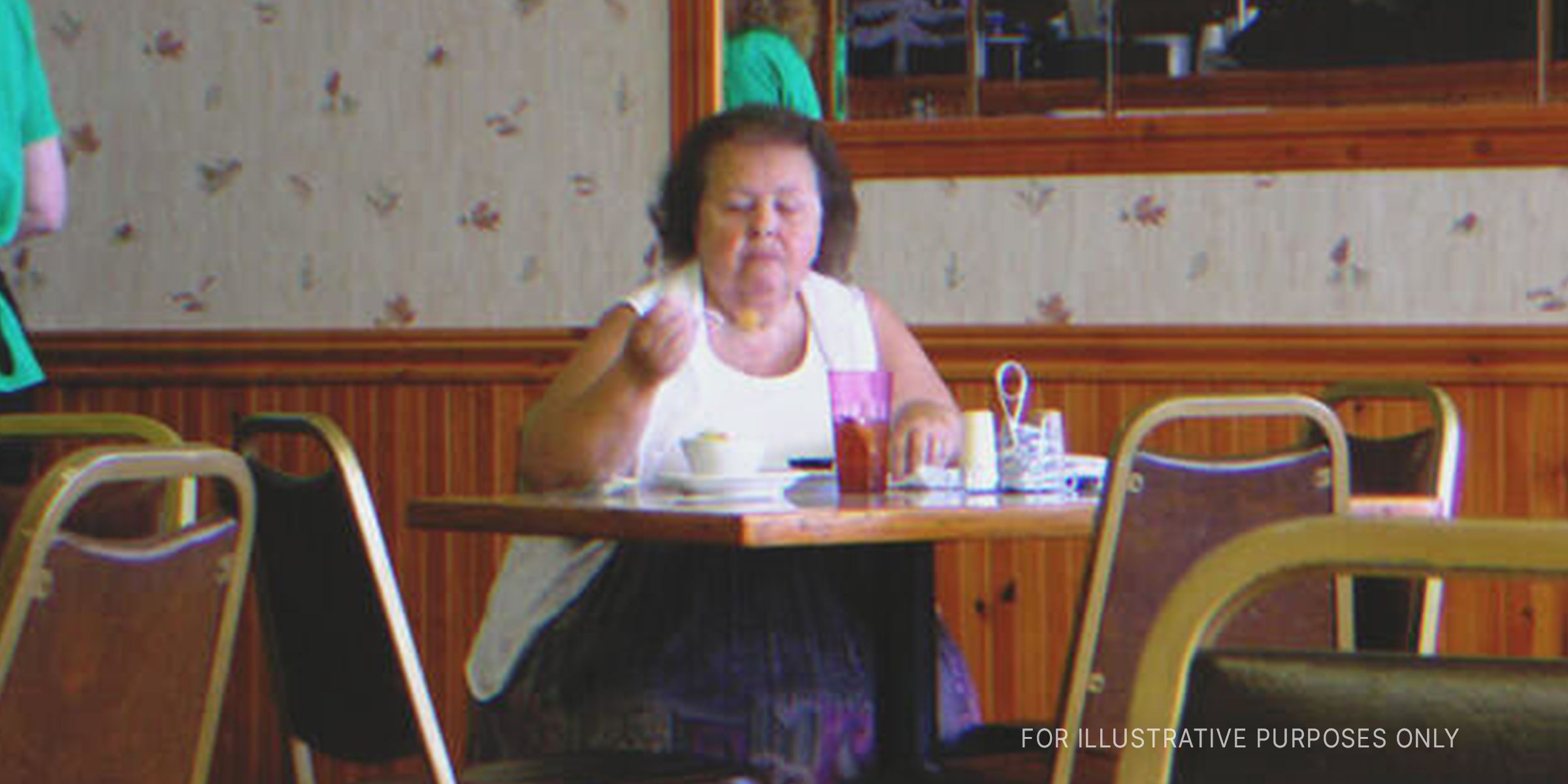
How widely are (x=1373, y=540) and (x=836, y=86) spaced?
290cm

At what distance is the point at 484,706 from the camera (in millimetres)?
2164

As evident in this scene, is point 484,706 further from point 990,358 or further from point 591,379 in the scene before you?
point 990,358

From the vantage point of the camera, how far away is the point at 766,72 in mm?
3531

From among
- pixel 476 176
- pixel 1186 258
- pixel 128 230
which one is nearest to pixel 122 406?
pixel 128 230

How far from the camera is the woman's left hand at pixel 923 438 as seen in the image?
2.24 m

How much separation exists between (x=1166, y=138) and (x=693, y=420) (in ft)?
4.35

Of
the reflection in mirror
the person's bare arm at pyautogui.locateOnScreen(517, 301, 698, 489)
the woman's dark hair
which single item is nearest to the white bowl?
the person's bare arm at pyautogui.locateOnScreen(517, 301, 698, 489)

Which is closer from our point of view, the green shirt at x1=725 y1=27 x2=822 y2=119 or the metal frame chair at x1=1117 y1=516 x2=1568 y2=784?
the metal frame chair at x1=1117 y1=516 x2=1568 y2=784

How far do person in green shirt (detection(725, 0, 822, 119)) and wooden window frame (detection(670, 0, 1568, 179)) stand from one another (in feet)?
0.11

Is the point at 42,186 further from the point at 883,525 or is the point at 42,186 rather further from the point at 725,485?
the point at 883,525

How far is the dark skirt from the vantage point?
205 centimetres

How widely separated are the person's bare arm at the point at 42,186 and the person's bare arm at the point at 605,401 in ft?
3.03

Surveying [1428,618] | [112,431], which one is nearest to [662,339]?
[112,431]

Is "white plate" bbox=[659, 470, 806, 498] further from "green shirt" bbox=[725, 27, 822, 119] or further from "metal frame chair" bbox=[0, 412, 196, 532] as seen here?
"green shirt" bbox=[725, 27, 822, 119]
